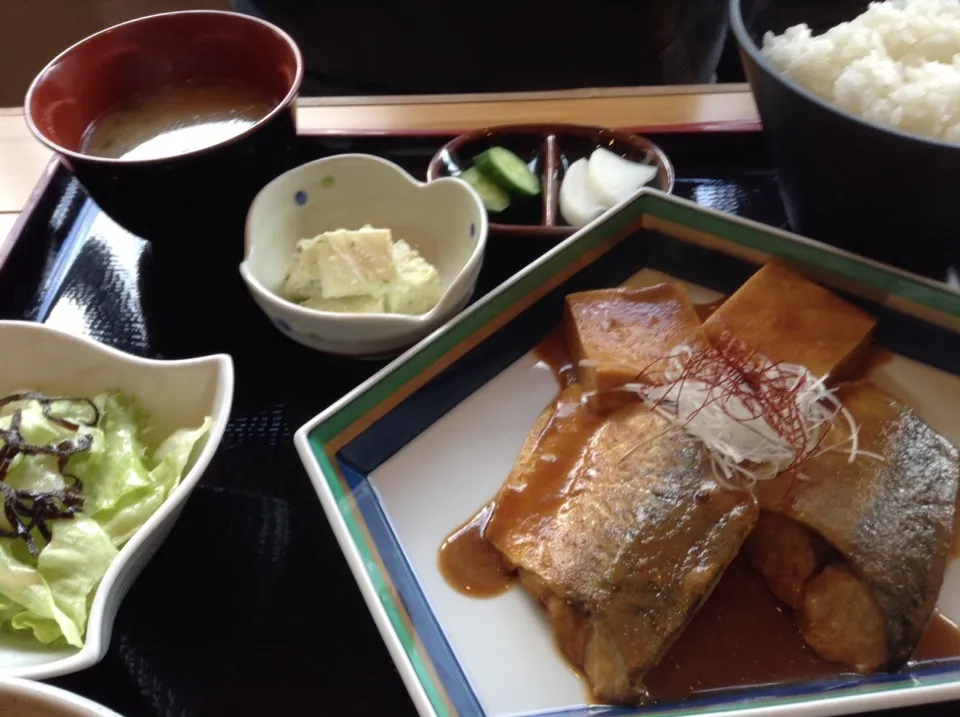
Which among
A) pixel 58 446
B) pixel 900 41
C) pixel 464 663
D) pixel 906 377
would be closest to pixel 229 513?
pixel 58 446

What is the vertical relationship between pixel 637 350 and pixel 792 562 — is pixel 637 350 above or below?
above

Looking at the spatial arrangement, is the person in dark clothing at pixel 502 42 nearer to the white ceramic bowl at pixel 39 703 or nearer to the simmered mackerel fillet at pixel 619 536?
the simmered mackerel fillet at pixel 619 536

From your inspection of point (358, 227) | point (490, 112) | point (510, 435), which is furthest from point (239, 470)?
point (490, 112)

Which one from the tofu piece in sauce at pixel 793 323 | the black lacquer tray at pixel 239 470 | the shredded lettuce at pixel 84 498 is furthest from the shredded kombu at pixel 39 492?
the tofu piece in sauce at pixel 793 323

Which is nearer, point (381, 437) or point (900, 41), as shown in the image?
point (381, 437)

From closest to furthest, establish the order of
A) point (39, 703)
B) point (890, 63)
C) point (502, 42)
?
1. point (39, 703)
2. point (890, 63)
3. point (502, 42)

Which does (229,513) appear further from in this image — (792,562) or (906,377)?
(906,377)

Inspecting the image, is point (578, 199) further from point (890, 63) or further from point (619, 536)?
point (619, 536)

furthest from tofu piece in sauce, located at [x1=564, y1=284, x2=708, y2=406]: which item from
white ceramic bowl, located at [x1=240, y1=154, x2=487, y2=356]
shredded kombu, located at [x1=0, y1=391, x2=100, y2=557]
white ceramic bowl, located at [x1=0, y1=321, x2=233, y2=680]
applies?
shredded kombu, located at [x1=0, y1=391, x2=100, y2=557]
